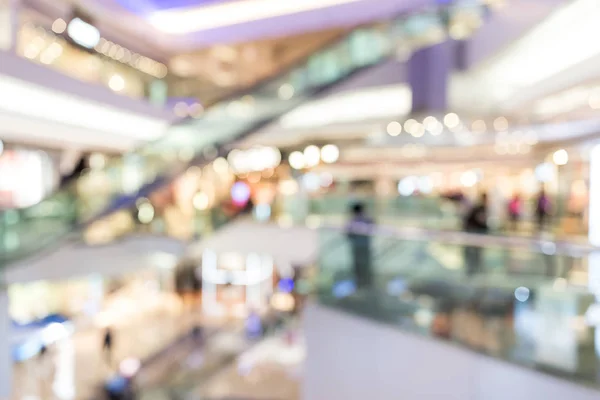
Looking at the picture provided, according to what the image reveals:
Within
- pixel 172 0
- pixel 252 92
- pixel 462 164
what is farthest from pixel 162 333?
pixel 462 164

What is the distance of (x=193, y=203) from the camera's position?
1410cm

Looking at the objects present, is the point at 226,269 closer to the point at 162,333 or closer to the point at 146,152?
the point at 162,333

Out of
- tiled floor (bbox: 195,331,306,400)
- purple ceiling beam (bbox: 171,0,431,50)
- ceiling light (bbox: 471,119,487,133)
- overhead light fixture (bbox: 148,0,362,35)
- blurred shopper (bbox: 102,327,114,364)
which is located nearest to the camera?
purple ceiling beam (bbox: 171,0,431,50)

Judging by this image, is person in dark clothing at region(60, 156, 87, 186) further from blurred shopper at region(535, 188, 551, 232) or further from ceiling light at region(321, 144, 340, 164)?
blurred shopper at region(535, 188, 551, 232)

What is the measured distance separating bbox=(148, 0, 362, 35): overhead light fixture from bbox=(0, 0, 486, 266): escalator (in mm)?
1111

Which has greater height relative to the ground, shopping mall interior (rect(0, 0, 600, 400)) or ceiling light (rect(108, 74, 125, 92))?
ceiling light (rect(108, 74, 125, 92))

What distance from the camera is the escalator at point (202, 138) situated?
291 inches

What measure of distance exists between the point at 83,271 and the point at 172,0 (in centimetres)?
506

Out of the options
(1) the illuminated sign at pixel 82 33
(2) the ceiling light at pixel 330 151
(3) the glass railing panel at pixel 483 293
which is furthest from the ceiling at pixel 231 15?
(2) the ceiling light at pixel 330 151

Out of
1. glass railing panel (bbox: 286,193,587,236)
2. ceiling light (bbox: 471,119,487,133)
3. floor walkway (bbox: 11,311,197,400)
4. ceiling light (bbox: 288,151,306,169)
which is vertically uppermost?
ceiling light (bbox: 471,119,487,133)

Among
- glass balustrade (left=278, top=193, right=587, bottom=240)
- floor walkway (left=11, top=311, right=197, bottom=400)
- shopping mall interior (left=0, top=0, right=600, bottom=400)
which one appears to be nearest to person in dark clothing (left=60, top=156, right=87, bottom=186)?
shopping mall interior (left=0, top=0, right=600, bottom=400)

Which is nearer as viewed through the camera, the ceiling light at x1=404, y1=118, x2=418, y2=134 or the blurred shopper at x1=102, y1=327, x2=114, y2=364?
the ceiling light at x1=404, y1=118, x2=418, y2=134

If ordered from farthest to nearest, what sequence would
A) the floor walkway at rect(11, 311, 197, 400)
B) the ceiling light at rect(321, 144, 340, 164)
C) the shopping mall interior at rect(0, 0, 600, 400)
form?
1. the ceiling light at rect(321, 144, 340, 164)
2. the floor walkway at rect(11, 311, 197, 400)
3. the shopping mall interior at rect(0, 0, 600, 400)

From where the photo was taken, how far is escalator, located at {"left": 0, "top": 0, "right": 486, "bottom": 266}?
739cm
